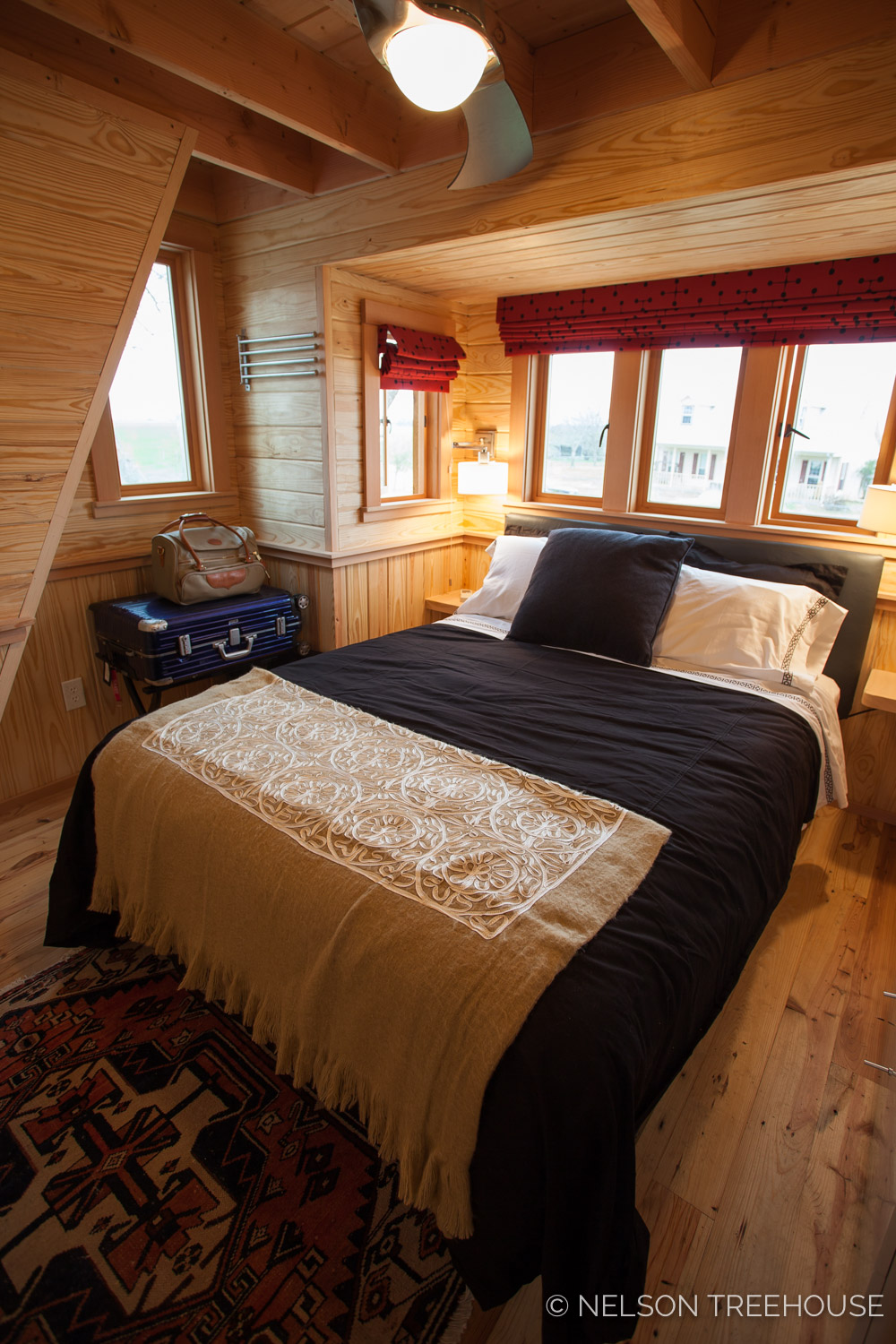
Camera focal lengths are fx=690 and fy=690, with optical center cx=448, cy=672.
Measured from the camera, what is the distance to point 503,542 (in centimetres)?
305

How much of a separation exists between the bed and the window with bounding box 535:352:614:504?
0.87 meters

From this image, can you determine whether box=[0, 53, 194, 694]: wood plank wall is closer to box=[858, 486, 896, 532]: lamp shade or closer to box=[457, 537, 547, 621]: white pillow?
box=[457, 537, 547, 621]: white pillow

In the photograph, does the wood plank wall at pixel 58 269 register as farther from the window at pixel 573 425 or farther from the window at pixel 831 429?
the window at pixel 831 429

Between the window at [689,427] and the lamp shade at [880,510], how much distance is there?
0.73 metres

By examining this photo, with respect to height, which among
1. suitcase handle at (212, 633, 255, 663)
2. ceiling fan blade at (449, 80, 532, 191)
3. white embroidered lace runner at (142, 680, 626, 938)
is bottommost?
suitcase handle at (212, 633, 255, 663)

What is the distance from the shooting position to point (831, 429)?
2.62 metres

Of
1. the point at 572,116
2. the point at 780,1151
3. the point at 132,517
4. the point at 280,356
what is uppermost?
the point at 572,116

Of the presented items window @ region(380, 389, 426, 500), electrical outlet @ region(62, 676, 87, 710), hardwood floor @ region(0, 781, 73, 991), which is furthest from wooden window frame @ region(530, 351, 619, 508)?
hardwood floor @ region(0, 781, 73, 991)

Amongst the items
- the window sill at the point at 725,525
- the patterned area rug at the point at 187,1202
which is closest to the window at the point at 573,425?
the window sill at the point at 725,525

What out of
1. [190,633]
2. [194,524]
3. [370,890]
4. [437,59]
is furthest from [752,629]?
[194,524]

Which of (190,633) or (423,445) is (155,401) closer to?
(190,633)

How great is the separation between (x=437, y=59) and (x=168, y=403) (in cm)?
223

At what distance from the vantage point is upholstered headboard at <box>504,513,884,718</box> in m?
2.48

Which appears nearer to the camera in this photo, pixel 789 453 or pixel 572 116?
pixel 572 116
